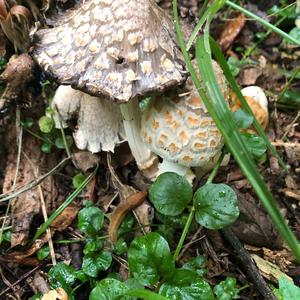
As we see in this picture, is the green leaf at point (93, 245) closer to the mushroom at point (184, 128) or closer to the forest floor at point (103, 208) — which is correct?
the forest floor at point (103, 208)

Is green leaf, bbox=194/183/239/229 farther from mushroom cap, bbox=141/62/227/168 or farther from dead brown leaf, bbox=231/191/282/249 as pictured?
dead brown leaf, bbox=231/191/282/249

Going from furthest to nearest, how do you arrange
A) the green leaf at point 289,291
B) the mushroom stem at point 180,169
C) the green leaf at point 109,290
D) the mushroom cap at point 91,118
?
the mushroom cap at point 91,118 < the mushroom stem at point 180,169 < the green leaf at point 109,290 < the green leaf at point 289,291

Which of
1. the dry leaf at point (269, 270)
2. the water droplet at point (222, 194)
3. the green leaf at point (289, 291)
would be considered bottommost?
the dry leaf at point (269, 270)

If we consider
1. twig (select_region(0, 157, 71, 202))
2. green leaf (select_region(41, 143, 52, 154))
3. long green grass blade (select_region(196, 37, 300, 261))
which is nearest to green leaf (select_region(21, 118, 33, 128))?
green leaf (select_region(41, 143, 52, 154))

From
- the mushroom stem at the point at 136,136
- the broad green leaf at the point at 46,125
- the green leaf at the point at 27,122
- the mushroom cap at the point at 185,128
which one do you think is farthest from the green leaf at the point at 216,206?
the green leaf at the point at 27,122

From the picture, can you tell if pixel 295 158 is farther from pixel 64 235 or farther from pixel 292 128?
pixel 64 235

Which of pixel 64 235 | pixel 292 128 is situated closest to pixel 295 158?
pixel 292 128

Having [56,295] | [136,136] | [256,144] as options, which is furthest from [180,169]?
[56,295]

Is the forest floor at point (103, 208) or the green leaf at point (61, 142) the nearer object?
the forest floor at point (103, 208)
